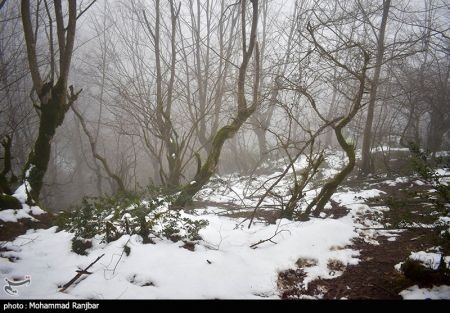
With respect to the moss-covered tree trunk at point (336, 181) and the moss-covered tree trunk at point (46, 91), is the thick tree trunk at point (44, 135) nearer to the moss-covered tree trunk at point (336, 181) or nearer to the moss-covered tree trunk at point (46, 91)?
the moss-covered tree trunk at point (46, 91)

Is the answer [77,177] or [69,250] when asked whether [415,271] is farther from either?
[77,177]

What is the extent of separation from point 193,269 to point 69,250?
5.11 feet

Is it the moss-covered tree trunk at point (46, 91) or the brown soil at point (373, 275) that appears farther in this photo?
the moss-covered tree trunk at point (46, 91)

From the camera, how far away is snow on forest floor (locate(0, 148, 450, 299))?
106 inches

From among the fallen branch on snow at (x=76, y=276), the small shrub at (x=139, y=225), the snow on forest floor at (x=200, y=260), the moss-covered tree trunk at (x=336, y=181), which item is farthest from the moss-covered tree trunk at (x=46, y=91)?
the moss-covered tree trunk at (x=336, y=181)

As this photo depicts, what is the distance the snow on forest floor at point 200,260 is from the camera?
2.70 meters

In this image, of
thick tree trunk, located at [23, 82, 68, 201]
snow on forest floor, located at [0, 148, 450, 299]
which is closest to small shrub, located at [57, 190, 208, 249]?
snow on forest floor, located at [0, 148, 450, 299]

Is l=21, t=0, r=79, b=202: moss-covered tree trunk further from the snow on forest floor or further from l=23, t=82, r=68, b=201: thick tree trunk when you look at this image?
the snow on forest floor

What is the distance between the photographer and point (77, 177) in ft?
65.9

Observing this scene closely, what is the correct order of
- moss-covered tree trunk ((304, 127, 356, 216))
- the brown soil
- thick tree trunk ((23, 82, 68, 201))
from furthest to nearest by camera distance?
thick tree trunk ((23, 82, 68, 201))
moss-covered tree trunk ((304, 127, 356, 216))
the brown soil
